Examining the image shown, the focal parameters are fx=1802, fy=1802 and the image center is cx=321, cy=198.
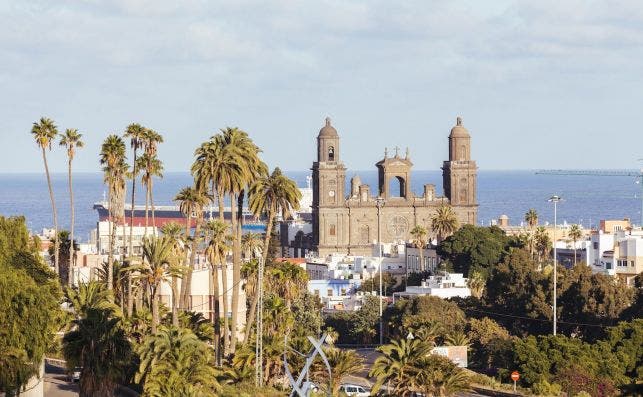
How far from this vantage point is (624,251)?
150m

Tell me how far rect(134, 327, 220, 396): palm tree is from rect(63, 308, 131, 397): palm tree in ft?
2.99

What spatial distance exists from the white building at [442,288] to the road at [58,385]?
50702mm

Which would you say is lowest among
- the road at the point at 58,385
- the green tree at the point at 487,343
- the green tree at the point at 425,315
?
the road at the point at 58,385

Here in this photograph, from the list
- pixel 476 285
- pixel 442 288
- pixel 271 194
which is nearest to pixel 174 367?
pixel 271 194

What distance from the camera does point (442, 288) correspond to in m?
143

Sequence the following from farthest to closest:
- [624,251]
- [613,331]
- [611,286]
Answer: [624,251] < [611,286] < [613,331]

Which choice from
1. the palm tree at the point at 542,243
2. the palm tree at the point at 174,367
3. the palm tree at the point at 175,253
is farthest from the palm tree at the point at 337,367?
the palm tree at the point at 542,243

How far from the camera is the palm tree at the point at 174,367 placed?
73.1 meters

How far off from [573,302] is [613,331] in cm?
1889

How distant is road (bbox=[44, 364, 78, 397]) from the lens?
82.8 metres

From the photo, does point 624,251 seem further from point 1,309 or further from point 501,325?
point 1,309

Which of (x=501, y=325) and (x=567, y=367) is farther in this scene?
(x=501, y=325)

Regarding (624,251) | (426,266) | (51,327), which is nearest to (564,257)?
(426,266)

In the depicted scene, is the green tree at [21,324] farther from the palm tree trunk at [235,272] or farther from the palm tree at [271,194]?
the palm tree at [271,194]
